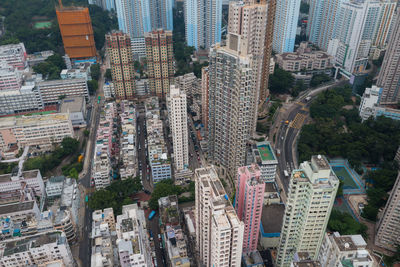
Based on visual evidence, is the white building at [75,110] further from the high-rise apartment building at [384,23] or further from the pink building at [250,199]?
the high-rise apartment building at [384,23]

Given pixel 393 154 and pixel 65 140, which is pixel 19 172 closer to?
pixel 65 140

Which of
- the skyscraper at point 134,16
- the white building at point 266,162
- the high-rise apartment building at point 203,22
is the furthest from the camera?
the skyscraper at point 134,16

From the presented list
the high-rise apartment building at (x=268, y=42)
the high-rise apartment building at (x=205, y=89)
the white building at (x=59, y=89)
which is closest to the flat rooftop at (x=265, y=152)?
the high-rise apartment building at (x=205, y=89)

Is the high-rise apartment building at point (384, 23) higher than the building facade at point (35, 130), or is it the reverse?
the high-rise apartment building at point (384, 23)

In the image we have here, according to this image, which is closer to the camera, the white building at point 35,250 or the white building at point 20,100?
the white building at point 35,250

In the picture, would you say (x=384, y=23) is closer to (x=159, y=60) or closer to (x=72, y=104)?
(x=159, y=60)

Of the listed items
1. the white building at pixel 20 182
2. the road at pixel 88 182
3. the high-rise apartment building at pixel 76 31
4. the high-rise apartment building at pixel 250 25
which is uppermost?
the high-rise apartment building at pixel 250 25

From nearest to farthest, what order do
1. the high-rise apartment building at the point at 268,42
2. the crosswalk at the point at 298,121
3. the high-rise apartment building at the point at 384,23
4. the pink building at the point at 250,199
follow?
the pink building at the point at 250,199 → the high-rise apartment building at the point at 268,42 → the crosswalk at the point at 298,121 → the high-rise apartment building at the point at 384,23
